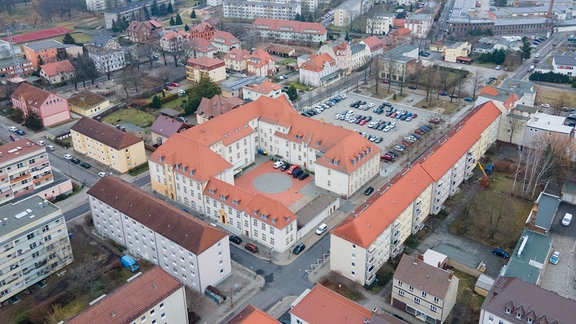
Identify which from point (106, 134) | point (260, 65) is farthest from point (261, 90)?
point (106, 134)

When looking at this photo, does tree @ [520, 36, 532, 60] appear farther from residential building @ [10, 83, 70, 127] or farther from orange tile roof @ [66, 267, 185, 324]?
orange tile roof @ [66, 267, 185, 324]

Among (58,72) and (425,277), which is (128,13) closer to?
(58,72)

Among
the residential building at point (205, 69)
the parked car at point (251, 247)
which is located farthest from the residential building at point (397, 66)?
the parked car at point (251, 247)

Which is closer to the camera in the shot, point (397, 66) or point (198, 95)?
point (198, 95)

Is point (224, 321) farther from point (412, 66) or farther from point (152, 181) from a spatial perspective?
point (412, 66)

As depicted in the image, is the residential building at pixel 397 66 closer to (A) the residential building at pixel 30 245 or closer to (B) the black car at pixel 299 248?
(B) the black car at pixel 299 248

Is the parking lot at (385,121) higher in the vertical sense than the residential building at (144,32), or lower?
lower

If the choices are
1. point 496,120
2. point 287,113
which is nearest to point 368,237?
point 287,113
